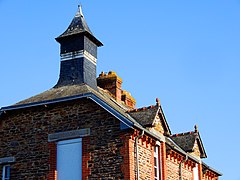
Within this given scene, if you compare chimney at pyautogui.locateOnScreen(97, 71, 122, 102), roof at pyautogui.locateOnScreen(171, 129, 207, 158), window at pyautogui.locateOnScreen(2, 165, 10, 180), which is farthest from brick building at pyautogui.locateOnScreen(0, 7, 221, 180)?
chimney at pyautogui.locateOnScreen(97, 71, 122, 102)

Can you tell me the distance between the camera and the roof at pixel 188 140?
23.1 metres

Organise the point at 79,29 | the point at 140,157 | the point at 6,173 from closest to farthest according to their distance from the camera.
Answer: the point at 140,157 < the point at 6,173 < the point at 79,29

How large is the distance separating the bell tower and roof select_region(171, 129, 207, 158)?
4.77 meters

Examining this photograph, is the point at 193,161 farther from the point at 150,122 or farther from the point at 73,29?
the point at 73,29

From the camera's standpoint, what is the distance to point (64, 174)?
60.5ft

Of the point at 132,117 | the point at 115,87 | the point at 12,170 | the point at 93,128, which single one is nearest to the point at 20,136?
the point at 12,170

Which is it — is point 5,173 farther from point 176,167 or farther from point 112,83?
point 112,83

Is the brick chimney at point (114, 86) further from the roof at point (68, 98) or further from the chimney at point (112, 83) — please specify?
the roof at point (68, 98)

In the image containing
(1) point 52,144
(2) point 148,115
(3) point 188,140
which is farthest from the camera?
(3) point 188,140

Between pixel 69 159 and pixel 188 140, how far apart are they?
6766 millimetres

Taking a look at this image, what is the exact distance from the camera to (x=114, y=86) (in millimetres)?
25000

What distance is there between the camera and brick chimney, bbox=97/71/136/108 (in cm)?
2488

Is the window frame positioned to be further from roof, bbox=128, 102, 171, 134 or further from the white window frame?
the white window frame

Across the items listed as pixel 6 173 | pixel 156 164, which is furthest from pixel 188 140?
pixel 6 173
